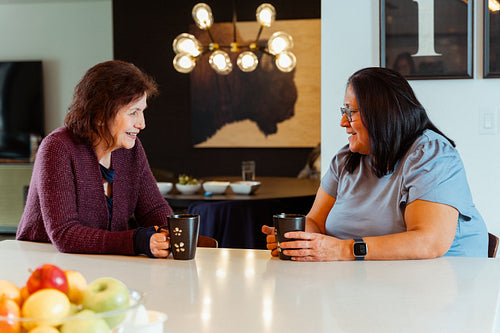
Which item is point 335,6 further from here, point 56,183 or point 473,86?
point 56,183

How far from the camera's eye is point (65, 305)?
2.03ft

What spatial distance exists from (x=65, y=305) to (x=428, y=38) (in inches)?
88.1

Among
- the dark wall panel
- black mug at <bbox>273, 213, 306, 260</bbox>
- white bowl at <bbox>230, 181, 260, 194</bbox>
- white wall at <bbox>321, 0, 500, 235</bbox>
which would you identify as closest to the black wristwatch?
black mug at <bbox>273, 213, 306, 260</bbox>

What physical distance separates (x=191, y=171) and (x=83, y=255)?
4483 millimetres

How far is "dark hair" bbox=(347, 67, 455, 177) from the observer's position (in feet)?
5.42

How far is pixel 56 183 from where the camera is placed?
1565 mm

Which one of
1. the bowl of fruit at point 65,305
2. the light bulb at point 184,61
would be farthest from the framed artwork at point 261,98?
the bowl of fruit at point 65,305

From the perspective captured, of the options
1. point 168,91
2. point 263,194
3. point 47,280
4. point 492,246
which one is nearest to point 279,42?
point 263,194

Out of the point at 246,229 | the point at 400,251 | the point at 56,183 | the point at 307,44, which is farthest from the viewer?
the point at 307,44

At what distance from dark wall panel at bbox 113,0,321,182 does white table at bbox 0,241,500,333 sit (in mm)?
4371

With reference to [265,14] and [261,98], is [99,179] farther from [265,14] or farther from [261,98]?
[261,98]

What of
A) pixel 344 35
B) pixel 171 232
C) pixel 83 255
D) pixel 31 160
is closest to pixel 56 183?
pixel 83 255

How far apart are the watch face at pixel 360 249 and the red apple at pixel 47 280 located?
0.88 meters

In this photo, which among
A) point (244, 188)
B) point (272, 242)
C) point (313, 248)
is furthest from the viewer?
point (244, 188)
